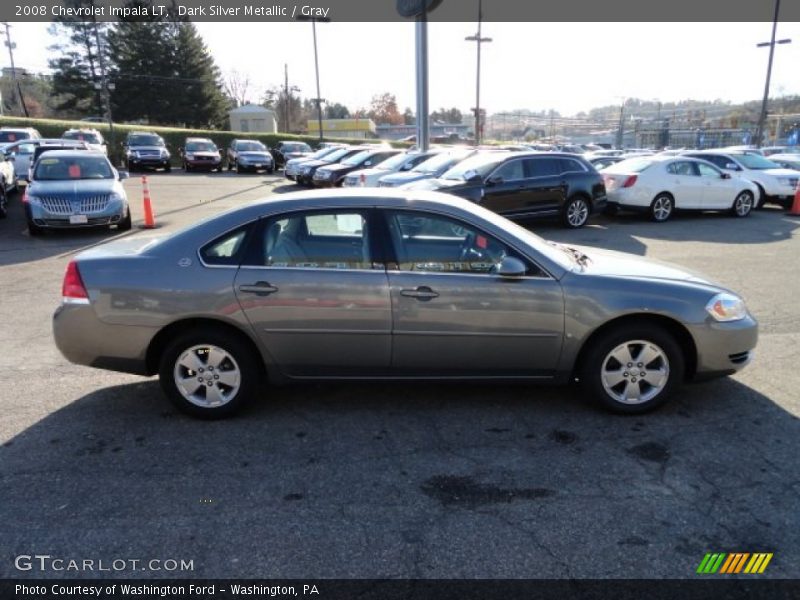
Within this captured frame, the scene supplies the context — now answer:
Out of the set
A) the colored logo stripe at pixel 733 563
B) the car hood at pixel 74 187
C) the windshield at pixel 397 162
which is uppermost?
the windshield at pixel 397 162

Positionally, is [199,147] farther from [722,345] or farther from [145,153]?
[722,345]

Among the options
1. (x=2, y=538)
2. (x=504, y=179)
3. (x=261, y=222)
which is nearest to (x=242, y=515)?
(x=2, y=538)

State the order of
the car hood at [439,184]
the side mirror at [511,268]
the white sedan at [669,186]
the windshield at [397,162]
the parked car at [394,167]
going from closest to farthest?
the side mirror at [511,268] < the car hood at [439,184] < the white sedan at [669,186] < the parked car at [394,167] < the windshield at [397,162]

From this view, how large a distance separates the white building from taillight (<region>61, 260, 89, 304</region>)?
2452 inches

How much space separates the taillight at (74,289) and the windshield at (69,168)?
9.28 meters

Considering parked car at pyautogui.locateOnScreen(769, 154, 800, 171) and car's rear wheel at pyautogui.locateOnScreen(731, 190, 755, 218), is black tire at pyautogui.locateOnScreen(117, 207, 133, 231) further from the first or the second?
parked car at pyautogui.locateOnScreen(769, 154, 800, 171)

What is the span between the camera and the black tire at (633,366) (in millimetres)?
3994

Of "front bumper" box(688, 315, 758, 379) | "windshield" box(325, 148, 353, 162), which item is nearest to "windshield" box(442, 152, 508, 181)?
"front bumper" box(688, 315, 758, 379)

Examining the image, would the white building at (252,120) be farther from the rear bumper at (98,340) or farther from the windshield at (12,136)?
the rear bumper at (98,340)

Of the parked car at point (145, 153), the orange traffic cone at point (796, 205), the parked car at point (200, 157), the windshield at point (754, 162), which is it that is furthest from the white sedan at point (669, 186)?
the parked car at point (145, 153)

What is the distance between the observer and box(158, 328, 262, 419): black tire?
3.95 m

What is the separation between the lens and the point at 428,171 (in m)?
14.0

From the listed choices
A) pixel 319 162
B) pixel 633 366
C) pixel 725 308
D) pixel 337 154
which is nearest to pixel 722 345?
pixel 725 308

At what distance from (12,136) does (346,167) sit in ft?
57.1
